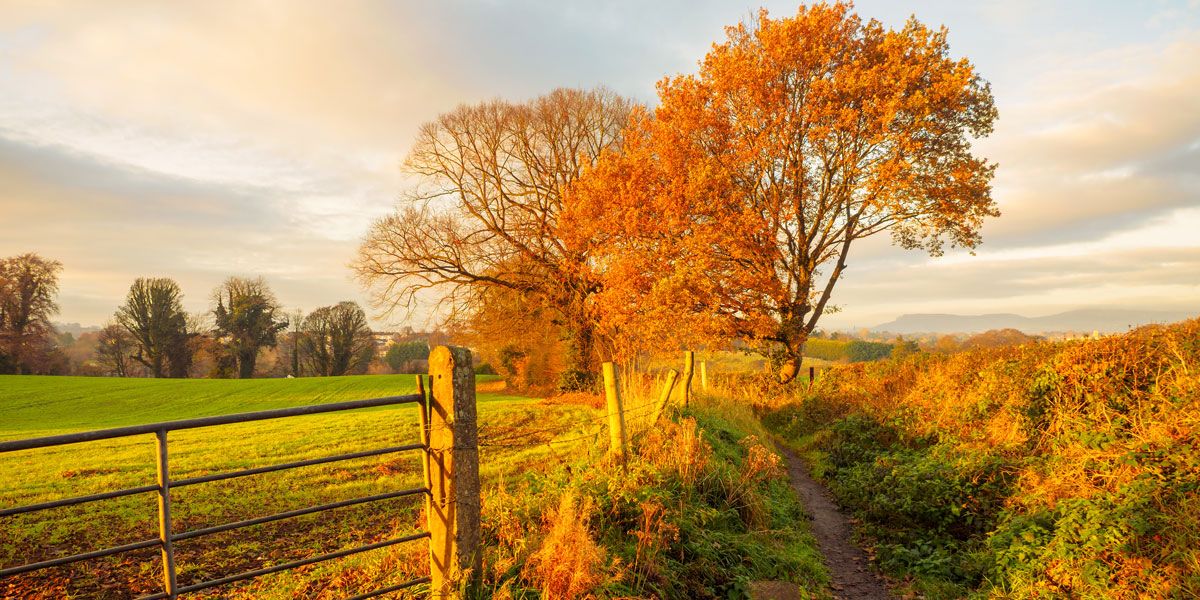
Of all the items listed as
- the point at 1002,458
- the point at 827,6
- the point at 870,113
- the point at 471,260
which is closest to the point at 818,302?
the point at 870,113

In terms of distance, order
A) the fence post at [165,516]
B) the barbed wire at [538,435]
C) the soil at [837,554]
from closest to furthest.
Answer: the fence post at [165,516]
the soil at [837,554]
the barbed wire at [538,435]

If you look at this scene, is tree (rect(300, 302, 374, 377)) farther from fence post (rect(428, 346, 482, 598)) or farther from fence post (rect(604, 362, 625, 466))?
fence post (rect(428, 346, 482, 598))

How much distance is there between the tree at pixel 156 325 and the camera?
157ft

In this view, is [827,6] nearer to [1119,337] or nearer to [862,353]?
[1119,337]

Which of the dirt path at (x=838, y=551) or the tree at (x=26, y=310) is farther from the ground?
the tree at (x=26, y=310)

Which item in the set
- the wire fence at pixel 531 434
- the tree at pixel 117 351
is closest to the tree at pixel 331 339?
the tree at pixel 117 351

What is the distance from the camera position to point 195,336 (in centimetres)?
4953

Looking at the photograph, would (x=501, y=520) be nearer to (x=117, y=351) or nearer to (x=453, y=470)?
(x=453, y=470)

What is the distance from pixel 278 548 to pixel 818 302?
16341 mm

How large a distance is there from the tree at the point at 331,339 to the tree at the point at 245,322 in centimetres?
297

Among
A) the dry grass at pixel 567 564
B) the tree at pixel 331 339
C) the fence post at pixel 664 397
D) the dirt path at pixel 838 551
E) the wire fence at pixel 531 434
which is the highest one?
the tree at pixel 331 339

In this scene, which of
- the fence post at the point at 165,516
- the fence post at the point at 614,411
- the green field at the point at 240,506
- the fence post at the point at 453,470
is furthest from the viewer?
the fence post at the point at 614,411

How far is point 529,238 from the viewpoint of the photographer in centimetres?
2520

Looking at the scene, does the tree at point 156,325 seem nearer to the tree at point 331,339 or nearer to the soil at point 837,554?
the tree at point 331,339
